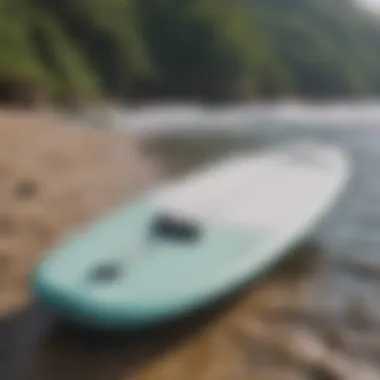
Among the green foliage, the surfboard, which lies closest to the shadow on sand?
the surfboard

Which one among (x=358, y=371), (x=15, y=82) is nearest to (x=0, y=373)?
(x=358, y=371)

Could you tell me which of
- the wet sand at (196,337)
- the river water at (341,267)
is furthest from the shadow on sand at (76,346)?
the river water at (341,267)

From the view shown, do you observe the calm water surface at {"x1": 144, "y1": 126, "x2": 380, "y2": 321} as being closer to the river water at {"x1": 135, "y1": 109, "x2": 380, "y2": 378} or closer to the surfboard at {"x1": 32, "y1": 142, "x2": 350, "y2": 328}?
the river water at {"x1": 135, "y1": 109, "x2": 380, "y2": 378}

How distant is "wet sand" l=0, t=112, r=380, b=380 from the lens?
452cm

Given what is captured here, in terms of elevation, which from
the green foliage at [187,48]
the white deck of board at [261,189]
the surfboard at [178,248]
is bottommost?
the green foliage at [187,48]

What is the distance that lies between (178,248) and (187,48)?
41001 mm

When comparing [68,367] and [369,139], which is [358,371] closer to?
[68,367]

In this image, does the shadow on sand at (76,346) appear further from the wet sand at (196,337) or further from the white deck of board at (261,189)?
the white deck of board at (261,189)

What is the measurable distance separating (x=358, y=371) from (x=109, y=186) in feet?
16.9

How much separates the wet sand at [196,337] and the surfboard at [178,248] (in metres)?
0.27

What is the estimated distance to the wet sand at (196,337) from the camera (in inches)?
178

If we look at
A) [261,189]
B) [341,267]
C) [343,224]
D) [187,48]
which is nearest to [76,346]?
[341,267]

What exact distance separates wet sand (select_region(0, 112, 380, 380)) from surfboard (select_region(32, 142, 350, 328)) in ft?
0.90

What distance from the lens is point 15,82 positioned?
2192 centimetres
